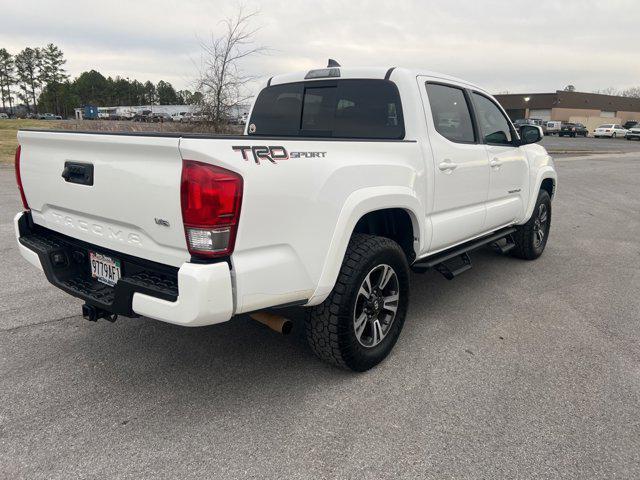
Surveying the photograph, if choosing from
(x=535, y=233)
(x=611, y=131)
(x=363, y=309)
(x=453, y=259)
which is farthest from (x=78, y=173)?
(x=611, y=131)

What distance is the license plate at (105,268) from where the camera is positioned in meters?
2.64

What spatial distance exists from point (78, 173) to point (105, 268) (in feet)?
1.77

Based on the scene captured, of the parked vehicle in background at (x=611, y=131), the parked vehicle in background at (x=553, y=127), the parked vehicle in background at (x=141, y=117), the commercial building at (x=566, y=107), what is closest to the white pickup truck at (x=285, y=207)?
the parked vehicle in background at (x=141, y=117)

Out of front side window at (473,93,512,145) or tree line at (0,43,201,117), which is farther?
tree line at (0,43,201,117)

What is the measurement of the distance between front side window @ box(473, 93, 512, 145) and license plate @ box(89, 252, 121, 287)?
3276mm

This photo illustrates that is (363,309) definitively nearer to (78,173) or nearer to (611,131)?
(78,173)

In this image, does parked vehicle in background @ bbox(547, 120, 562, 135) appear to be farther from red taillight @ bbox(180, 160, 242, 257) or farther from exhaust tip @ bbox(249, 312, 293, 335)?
red taillight @ bbox(180, 160, 242, 257)

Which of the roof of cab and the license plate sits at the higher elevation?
the roof of cab

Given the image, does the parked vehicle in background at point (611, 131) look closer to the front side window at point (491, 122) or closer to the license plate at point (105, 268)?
the front side window at point (491, 122)

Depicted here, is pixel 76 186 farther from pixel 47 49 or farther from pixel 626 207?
pixel 47 49

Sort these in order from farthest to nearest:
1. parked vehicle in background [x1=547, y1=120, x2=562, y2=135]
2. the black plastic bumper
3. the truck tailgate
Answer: parked vehicle in background [x1=547, y1=120, x2=562, y2=135], the black plastic bumper, the truck tailgate

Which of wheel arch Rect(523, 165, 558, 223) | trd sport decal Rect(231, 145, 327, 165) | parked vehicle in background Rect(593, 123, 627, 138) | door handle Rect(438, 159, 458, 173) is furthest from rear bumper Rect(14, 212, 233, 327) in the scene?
parked vehicle in background Rect(593, 123, 627, 138)

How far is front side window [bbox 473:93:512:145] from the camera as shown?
14.6 feet

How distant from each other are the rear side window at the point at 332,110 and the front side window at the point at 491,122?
A: 3.96 feet
